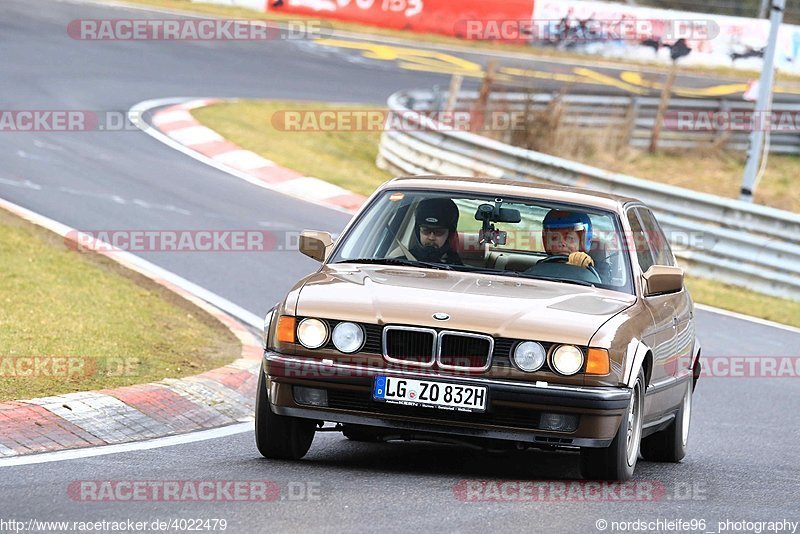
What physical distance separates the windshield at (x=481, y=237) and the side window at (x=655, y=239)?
693 mm

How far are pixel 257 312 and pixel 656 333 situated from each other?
18.8 feet

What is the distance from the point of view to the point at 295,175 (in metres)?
21.0

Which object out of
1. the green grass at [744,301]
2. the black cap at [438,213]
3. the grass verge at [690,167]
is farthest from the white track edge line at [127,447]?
the grass verge at [690,167]

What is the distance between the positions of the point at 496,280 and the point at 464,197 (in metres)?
0.70

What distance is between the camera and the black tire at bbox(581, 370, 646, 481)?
722 cm

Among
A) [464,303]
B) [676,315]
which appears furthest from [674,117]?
[464,303]

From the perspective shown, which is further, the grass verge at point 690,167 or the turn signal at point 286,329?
the grass verge at point 690,167

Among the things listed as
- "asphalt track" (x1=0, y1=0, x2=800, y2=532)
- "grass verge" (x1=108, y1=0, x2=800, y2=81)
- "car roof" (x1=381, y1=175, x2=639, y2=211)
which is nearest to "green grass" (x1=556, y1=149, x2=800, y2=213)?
"asphalt track" (x1=0, y1=0, x2=800, y2=532)

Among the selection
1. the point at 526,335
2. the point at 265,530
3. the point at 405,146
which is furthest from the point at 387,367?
the point at 405,146

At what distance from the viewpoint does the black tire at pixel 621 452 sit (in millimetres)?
7223

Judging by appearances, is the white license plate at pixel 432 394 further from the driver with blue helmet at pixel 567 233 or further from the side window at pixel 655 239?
the side window at pixel 655 239

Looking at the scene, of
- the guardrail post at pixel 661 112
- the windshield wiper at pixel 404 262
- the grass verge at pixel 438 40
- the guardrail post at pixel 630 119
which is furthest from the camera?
the grass verge at pixel 438 40

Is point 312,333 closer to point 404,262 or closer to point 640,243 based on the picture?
point 404,262

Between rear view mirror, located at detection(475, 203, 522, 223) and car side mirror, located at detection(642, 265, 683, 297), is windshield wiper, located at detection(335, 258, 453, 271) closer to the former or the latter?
rear view mirror, located at detection(475, 203, 522, 223)
